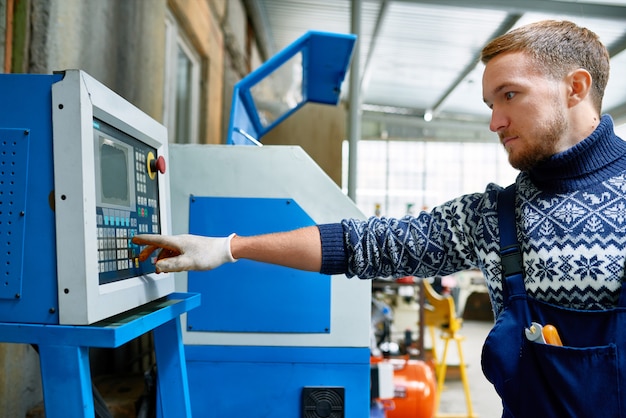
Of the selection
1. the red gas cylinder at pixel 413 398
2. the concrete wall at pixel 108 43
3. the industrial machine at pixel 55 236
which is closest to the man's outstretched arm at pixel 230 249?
the industrial machine at pixel 55 236

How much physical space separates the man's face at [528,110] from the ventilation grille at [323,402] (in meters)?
0.66

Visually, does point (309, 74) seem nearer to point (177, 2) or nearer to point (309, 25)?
point (177, 2)

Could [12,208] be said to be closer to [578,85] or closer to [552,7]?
[578,85]

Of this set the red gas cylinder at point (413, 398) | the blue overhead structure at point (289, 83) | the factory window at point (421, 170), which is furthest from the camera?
the factory window at point (421, 170)

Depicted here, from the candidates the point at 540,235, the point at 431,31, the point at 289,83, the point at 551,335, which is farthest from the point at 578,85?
the point at 431,31

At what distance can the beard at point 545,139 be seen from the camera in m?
0.93

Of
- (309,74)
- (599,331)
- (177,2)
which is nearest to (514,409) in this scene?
(599,331)

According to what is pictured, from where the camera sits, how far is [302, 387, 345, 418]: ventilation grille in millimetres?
1183

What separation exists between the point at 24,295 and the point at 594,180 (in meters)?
0.94

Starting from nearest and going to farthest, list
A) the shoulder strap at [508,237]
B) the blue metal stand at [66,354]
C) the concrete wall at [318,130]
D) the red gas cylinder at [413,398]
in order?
the blue metal stand at [66,354] < the shoulder strap at [508,237] < the red gas cylinder at [413,398] < the concrete wall at [318,130]

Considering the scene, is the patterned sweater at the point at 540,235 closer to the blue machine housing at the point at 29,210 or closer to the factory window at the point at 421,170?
the blue machine housing at the point at 29,210

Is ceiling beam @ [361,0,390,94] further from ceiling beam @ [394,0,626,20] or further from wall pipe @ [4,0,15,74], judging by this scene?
wall pipe @ [4,0,15,74]

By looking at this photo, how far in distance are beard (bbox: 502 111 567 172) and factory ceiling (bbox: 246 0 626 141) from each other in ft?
9.30

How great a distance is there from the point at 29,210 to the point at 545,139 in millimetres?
858
